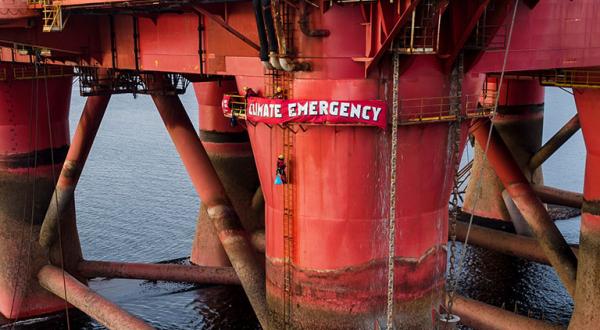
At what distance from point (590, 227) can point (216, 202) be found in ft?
33.3

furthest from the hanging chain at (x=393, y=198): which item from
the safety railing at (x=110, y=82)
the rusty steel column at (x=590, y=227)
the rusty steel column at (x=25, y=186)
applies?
the rusty steel column at (x=25, y=186)

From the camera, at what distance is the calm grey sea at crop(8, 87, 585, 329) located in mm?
27781

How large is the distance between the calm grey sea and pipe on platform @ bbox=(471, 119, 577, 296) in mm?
5789

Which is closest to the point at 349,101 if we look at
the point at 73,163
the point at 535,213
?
the point at 535,213

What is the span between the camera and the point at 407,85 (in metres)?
14.6

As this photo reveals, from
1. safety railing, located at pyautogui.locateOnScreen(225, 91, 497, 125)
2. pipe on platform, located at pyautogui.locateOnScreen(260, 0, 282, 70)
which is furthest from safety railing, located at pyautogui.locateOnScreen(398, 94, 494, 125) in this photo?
pipe on platform, located at pyautogui.locateOnScreen(260, 0, 282, 70)

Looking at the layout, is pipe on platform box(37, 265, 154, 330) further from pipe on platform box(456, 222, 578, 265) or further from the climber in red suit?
pipe on platform box(456, 222, 578, 265)

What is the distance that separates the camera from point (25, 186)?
26.0 meters

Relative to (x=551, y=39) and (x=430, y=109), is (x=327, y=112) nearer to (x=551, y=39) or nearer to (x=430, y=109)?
(x=430, y=109)

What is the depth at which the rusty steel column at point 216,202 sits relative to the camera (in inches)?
722

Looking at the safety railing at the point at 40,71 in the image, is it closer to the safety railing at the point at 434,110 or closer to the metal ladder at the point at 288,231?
the metal ladder at the point at 288,231

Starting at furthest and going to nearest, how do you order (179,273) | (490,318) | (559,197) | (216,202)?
(559,197), (179,273), (490,318), (216,202)

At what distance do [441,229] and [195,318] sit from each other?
13715 millimetres

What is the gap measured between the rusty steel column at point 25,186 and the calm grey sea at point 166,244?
1395 mm
